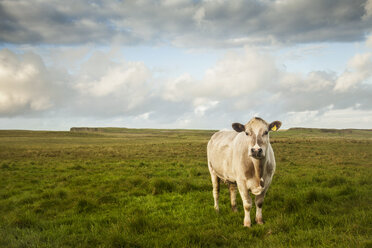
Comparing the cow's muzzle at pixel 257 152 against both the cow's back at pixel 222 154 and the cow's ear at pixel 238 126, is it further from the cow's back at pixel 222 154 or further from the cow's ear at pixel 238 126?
the cow's back at pixel 222 154

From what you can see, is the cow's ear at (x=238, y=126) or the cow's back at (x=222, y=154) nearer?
the cow's ear at (x=238, y=126)

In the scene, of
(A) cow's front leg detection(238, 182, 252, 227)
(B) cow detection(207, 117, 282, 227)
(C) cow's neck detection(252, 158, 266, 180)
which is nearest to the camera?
(B) cow detection(207, 117, 282, 227)

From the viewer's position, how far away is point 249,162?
20.0ft

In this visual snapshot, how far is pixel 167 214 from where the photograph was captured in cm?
723

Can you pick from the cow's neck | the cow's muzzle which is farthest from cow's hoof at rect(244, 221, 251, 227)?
the cow's muzzle

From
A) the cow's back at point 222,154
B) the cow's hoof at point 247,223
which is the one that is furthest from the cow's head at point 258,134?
the cow's hoof at point 247,223

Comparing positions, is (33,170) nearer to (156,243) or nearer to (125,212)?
(125,212)

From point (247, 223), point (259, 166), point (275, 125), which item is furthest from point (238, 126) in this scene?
point (247, 223)

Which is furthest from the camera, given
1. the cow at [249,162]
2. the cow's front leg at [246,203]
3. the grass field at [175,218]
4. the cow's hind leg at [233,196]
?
the cow's hind leg at [233,196]

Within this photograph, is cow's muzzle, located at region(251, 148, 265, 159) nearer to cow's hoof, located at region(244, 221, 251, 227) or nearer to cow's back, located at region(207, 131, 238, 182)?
cow's back, located at region(207, 131, 238, 182)

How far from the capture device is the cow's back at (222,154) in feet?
23.0

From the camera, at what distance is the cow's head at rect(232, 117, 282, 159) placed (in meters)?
5.30

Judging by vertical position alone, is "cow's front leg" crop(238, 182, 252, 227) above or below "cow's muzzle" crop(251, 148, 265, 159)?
below

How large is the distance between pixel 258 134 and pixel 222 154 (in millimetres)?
1959
